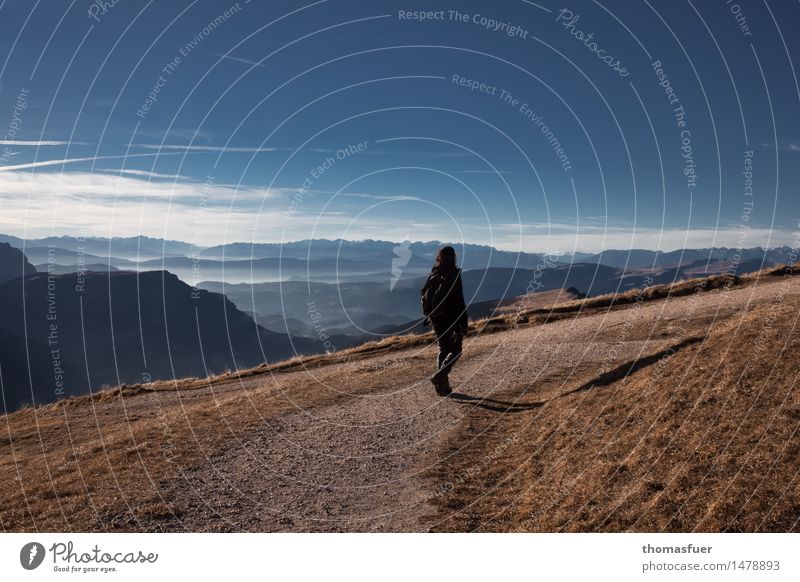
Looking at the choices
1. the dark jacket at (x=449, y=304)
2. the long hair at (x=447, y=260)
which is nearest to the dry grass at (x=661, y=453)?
the dark jacket at (x=449, y=304)

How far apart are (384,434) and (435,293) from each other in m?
4.32

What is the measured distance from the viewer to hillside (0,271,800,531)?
27.5 feet

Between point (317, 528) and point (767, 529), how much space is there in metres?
6.66

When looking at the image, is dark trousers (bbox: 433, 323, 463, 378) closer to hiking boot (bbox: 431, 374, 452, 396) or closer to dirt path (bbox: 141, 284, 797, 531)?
hiking boot (bbox: 431, 374, 452, 396)

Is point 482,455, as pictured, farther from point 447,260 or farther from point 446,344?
point 447,260

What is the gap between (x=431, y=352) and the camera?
2528cm

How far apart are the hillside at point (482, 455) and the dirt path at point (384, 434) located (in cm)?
6

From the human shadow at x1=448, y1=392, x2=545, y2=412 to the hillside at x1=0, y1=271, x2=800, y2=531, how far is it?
0.09m

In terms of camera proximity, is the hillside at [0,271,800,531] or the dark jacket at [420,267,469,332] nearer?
the hillside at [0,271,800,531]

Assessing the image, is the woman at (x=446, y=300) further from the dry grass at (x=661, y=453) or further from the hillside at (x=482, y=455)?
the dry grass at (x=661, y=453)

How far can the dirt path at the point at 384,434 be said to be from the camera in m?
9.73

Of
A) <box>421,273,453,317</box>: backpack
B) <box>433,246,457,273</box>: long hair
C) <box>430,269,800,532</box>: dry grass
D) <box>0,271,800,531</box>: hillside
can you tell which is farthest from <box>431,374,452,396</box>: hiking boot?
<box>433,246,457,273</box>: long hair

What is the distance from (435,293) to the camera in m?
15.7

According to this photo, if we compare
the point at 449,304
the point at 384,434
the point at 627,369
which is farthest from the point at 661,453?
the point at 449,304
